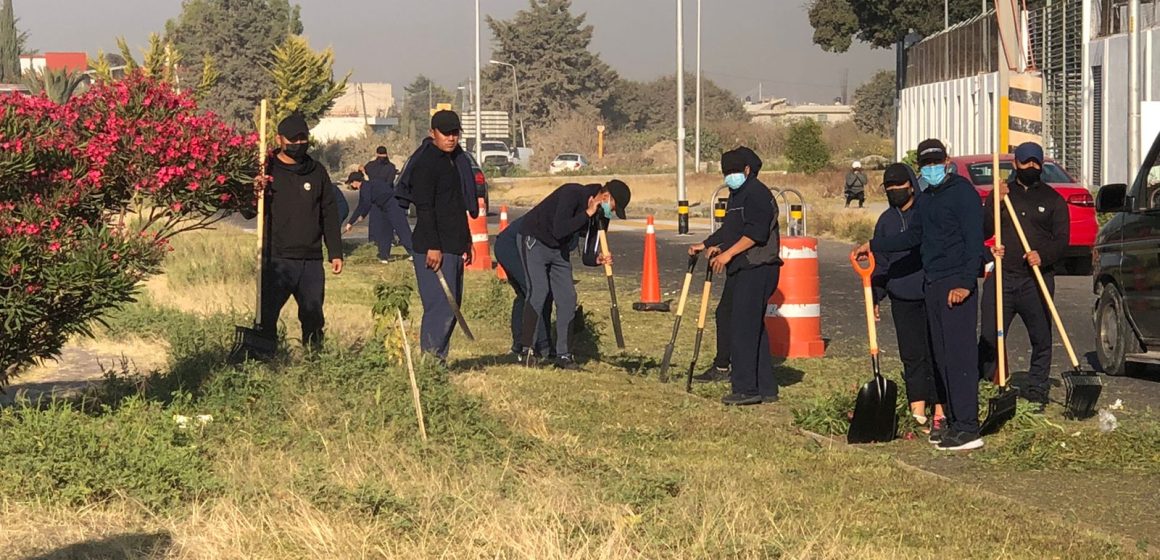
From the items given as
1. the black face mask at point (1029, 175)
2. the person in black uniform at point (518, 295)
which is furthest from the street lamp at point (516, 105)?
the black face mask at point (1029, 175)

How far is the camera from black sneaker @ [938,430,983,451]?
30.3 feet

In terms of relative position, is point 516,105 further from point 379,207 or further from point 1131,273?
point 1131,273

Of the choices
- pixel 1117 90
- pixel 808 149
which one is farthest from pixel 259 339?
pixel 808 149

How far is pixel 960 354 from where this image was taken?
9336 mm

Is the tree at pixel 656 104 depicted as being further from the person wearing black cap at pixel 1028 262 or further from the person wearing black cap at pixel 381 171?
the person wearing black cap at pixel 1028 262

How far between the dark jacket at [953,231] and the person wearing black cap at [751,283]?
1.68 metres

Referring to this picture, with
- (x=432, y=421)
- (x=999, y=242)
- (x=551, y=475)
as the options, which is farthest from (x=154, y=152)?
(x=999, y=242)

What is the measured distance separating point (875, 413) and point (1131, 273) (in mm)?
3952

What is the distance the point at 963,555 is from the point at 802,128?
47.9 metres

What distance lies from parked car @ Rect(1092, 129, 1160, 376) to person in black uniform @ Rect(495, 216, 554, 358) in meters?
4.01

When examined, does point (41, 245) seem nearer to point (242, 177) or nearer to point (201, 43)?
point (242, 177)

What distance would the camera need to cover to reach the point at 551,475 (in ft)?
25.7

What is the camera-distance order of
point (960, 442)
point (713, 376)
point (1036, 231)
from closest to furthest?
point (960, 442) < point (1036, 231) < point (713, 376)

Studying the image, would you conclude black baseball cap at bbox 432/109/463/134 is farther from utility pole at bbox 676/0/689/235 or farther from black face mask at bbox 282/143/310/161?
utility pole at bbox 676/0/689/235
